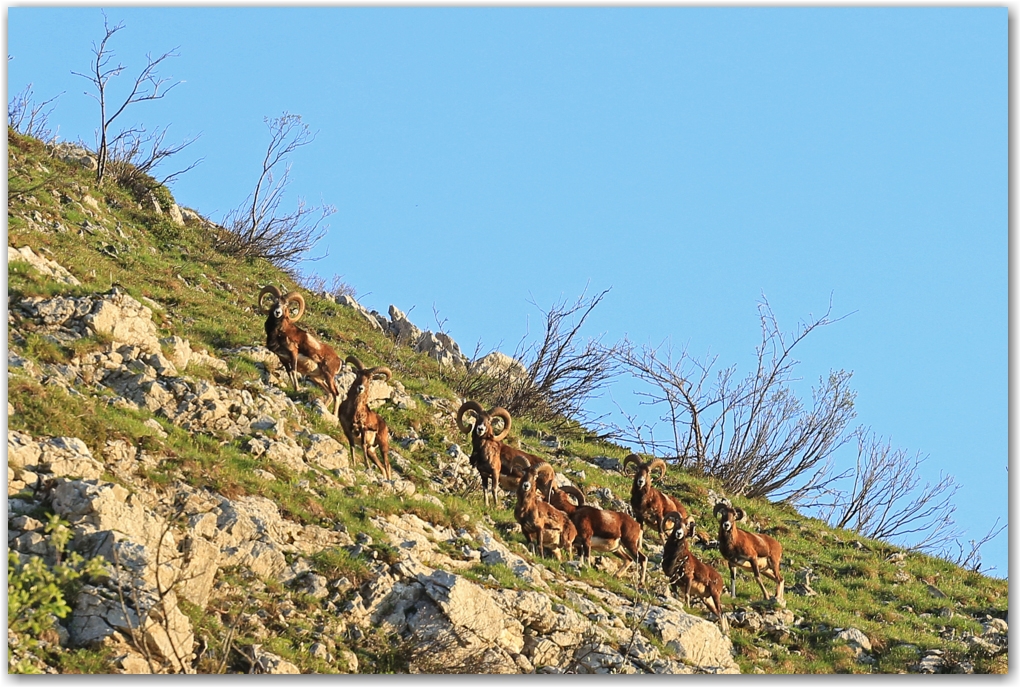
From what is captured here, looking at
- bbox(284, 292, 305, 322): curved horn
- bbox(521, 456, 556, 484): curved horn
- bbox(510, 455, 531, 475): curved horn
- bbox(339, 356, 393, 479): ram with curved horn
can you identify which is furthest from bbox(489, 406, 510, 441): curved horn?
bbox(284, 292, 305, 322): curved horn

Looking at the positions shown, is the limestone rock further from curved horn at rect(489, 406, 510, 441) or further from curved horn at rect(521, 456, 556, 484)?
curved horn at rect(489, 406, 510, 441)

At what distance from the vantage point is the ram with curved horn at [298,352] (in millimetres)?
22469

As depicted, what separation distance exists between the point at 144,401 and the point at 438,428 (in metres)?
6.77

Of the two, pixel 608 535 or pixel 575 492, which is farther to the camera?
pixel 575 492

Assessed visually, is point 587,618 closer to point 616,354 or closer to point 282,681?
point 282,681

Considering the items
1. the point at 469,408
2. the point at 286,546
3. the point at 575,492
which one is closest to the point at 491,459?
the point at 575,492

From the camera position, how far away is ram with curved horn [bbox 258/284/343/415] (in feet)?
73.7

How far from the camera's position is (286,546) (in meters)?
15.8

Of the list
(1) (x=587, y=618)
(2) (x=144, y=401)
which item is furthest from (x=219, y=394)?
(1) (x=587, y=618)

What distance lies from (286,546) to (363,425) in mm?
4998

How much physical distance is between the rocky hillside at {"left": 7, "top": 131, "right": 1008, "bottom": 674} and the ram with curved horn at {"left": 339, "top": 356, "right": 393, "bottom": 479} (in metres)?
0.28

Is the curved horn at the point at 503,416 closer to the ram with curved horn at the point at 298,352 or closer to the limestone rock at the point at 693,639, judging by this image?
the ram with curved horn at the point at 298,352

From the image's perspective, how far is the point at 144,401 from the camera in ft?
62.1

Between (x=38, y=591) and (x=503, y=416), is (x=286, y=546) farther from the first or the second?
(x=503, y=416)
